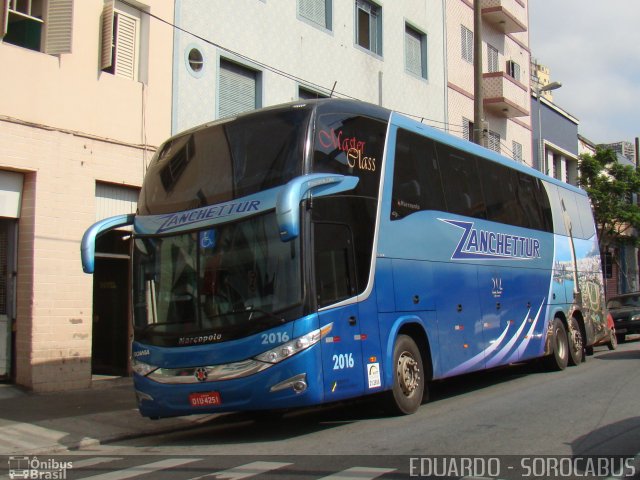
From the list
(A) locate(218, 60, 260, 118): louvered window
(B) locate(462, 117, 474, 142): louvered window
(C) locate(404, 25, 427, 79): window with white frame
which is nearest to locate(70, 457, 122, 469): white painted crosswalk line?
(A) locate(218, 60, 260, 118): louvered window

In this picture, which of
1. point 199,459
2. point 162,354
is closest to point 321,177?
point 162,354

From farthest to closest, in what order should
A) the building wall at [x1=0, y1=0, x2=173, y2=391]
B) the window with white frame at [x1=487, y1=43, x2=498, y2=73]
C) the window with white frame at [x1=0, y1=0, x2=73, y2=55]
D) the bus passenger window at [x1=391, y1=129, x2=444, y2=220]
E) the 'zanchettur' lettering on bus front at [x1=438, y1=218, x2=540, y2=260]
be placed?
the window with white frame at [x1=487, y1=43, x2=498, y2=73] → the window with white frame at [x1=0, y1=0, x2=73, y2=55] → the building wall at [x1=0, y1=0, x2=173, y2=391] → the 'zanchettur' lettering on bus front at [x1=438, y1=218, x2=540, y2=260] → the bus passenger window at [x1=391, y1=129, x2=444, y2=220]

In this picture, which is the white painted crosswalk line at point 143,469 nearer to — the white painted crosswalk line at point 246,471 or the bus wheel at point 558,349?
the white painted crosswalk line at point 246,471

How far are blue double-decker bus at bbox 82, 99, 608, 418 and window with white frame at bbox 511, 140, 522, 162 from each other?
20422 millimetres

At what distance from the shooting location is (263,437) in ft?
28.9

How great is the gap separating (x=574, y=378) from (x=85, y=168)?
32.6 ft

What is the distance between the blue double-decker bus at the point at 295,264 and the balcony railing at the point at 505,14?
64.4 ft

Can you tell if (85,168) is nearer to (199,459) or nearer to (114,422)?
(114,422)

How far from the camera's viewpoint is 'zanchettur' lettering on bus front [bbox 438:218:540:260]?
37.5ft

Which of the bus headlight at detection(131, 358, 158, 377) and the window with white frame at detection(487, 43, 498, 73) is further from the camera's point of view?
the window with white frame at detection(487, 43, 498, 73)

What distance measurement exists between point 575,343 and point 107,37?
11798mm

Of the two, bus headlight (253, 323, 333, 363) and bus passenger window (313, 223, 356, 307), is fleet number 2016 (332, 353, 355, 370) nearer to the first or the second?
bus headlight (253, 323, 333, 363)

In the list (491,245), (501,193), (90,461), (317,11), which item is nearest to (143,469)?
(90,461)

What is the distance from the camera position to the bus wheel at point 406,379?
930 cm
